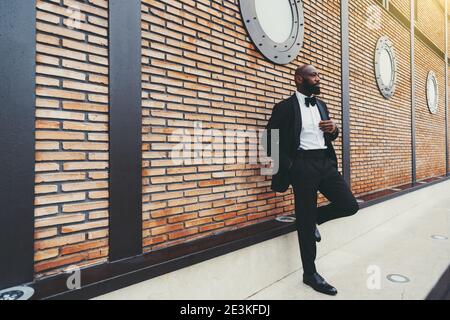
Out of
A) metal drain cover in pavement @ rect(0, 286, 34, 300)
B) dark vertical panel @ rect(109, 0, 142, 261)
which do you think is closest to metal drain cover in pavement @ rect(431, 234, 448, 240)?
dark vertical panel @ rect(109, 0, 142, 261)

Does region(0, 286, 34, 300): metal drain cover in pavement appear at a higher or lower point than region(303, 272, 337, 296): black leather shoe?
higher

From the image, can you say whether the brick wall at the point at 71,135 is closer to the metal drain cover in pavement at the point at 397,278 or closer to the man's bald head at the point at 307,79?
the man's bald head at the point at 307,79

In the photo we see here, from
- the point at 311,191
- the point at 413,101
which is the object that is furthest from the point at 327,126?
the point at 413,101

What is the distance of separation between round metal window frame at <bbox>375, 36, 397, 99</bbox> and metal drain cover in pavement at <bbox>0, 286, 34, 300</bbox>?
6487 millimetres

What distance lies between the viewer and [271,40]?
12.1 ft

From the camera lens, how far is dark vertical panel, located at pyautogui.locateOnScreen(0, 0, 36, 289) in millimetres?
1753

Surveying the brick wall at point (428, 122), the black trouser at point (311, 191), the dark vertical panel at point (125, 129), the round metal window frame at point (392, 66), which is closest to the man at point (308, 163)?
the black trouser at point (311, 191)

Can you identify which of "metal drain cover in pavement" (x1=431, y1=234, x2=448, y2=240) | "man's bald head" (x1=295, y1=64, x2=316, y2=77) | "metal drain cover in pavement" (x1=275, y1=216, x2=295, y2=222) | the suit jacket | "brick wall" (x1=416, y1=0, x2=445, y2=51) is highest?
"brick wall" (x1=416, y1=0, x2=445, y2=51)

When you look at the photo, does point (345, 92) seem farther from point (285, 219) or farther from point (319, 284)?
point (319, 284)

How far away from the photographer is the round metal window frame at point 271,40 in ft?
11.2

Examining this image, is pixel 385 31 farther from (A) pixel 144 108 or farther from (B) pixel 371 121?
(A) pixel 144 108

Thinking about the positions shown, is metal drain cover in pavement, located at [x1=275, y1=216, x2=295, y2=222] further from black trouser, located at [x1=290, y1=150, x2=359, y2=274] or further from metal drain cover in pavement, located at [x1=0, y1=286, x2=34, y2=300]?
metal drain cover in pavement, located at [x1=0, y1=286, x2=34, y2=300]
